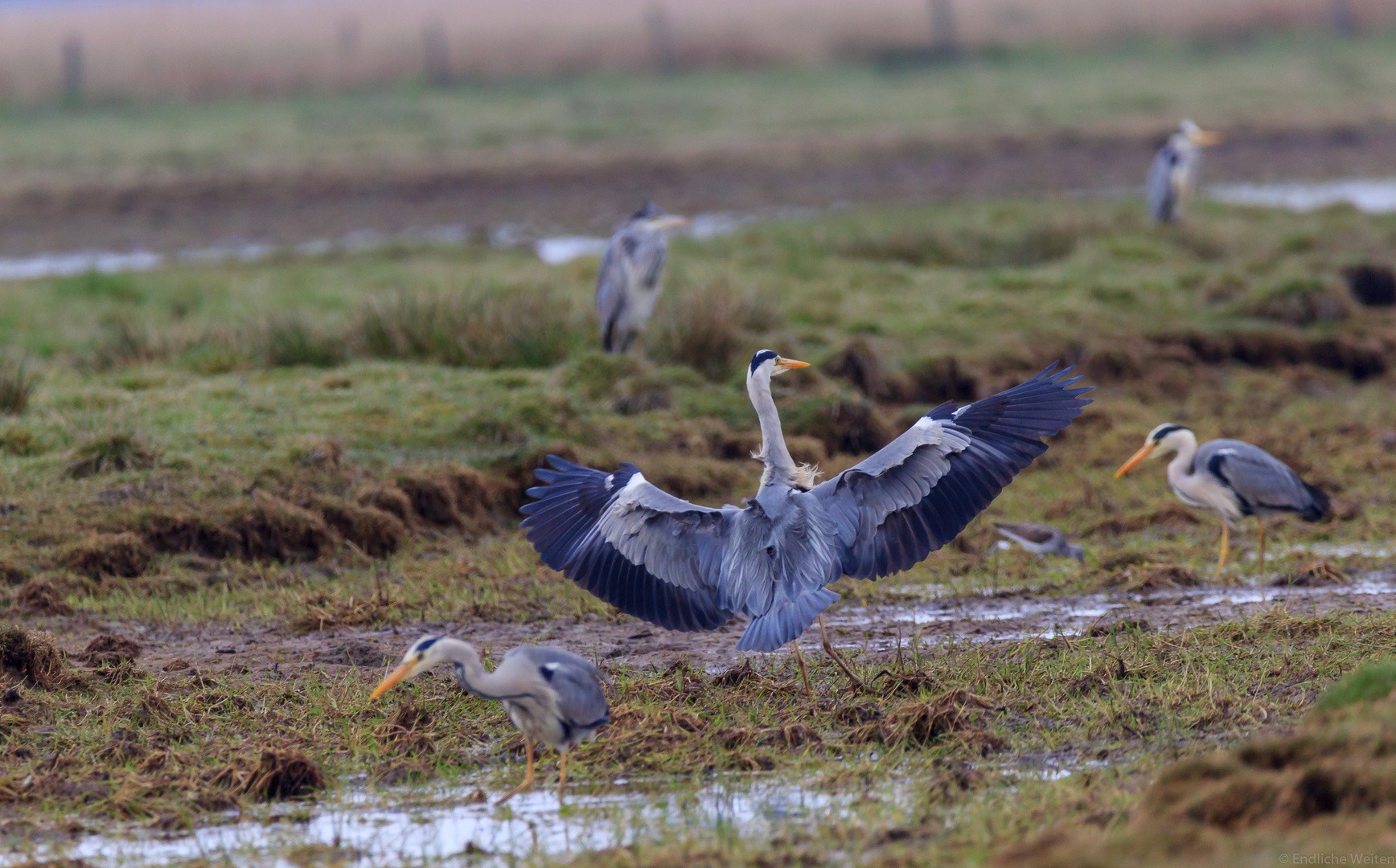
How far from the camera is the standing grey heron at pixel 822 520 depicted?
5770 mm

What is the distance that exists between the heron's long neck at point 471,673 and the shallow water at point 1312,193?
16.6 metres

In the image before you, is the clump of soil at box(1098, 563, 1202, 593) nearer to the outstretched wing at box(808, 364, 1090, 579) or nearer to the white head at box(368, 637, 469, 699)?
the outstretched wing at box(808, 364, 1090, 579)

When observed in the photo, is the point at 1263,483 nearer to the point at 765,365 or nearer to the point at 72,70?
the point at 765,365

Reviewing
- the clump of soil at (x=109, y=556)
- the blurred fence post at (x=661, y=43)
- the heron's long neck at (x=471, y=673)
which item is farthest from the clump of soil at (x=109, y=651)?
the blurred fence post at (x=661, y=43)

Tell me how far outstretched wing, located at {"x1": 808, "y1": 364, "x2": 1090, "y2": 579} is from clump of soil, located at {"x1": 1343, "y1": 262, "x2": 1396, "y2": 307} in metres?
9.13

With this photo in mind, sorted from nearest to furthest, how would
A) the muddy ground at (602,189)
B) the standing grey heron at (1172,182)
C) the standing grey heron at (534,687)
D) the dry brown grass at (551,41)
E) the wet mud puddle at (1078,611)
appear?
the standing grey heron at (534,687)
the wet mud puddle at (1078,611)
the standing grey heron at (1172,182)
the muddy ground at (602,189)
the dry brown grass at (551,41)

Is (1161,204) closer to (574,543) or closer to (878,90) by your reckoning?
(574,543)

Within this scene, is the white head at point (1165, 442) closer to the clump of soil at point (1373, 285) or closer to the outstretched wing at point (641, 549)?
the outstretched wing at point (641, 549)

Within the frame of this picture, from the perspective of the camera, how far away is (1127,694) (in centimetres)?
562

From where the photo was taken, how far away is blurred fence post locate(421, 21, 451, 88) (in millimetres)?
35125

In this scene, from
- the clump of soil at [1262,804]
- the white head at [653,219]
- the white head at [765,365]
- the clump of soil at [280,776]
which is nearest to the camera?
the clump of soil at [1262,804]

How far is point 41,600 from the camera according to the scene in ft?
24.2

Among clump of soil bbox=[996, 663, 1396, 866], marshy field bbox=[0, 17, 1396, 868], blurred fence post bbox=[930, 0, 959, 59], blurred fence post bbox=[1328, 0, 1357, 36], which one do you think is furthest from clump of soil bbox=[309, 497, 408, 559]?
blurred fence post bbox=[1328, 0, 1357, 36]

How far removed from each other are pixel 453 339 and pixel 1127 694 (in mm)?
6784
